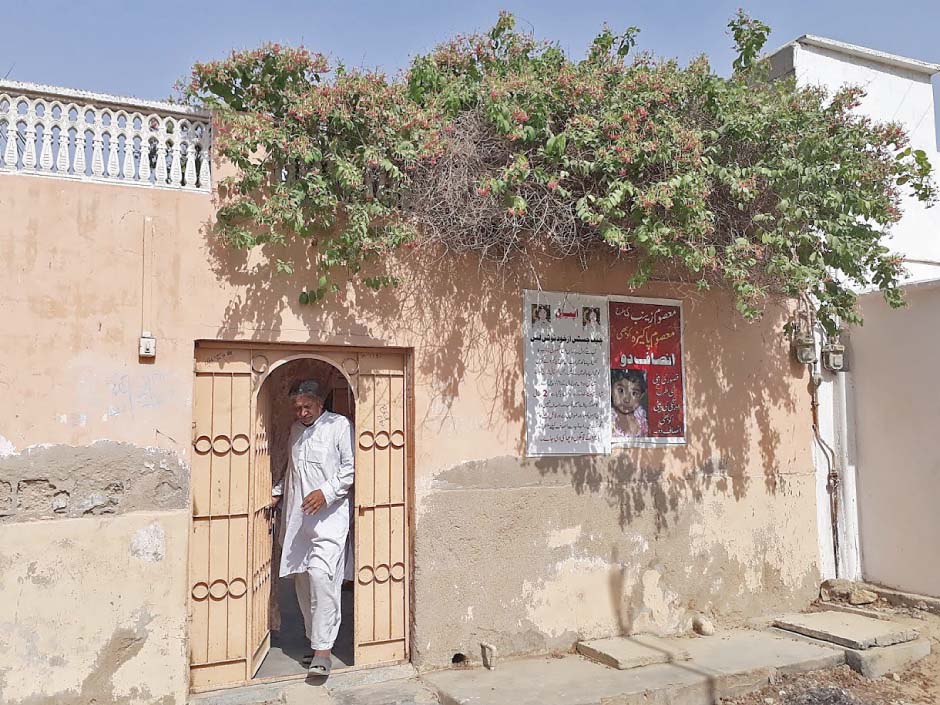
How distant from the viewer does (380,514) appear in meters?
5.13

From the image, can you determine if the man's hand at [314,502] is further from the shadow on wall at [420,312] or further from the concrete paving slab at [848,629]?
the concrete paving slab at [848,629]

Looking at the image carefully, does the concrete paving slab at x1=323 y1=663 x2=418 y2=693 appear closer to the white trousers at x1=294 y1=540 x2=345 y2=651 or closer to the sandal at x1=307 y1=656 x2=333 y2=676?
the sandal at x1=307 y1=656 x2=333 y2=676

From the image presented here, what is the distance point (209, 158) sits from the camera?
15.6 ft

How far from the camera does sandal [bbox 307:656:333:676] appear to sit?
4.77 metres

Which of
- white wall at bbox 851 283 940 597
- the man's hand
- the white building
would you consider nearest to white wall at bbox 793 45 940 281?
the white building

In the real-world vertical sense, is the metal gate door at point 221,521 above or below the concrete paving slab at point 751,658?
above

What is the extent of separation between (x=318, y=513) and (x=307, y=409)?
0.67 metres

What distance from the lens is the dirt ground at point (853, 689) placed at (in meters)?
4.91

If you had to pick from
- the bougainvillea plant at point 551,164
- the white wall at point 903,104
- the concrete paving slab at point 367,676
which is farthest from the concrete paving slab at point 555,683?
the white wall at point 903,104

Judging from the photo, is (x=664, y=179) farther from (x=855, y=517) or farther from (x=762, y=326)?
(x=855, y=517)

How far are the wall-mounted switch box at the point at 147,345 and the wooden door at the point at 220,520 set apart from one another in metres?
0.30

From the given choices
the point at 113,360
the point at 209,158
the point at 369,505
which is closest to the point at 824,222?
the point at 369,505

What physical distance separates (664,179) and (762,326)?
1972mm

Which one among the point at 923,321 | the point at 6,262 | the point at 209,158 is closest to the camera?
the point at 6,262
